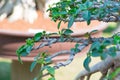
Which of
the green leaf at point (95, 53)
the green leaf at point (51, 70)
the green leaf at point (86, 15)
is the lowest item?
the green leaf at point (51, 70)

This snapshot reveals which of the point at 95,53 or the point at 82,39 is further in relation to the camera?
the point at 82,39

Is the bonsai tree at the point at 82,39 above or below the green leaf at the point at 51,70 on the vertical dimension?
above

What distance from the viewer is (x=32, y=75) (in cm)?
218

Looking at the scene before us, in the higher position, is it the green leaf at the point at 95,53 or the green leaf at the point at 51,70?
the green leaf at the point at 95,53

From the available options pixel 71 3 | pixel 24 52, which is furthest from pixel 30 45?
pixel 71 3

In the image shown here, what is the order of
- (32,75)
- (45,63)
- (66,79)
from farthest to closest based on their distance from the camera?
1. (66,79)
2. (32,75)
3. (45,63)

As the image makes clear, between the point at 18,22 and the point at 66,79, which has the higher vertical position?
the point at 18,22

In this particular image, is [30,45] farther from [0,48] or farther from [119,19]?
[0,48]

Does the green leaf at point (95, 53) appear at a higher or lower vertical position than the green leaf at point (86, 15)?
lower

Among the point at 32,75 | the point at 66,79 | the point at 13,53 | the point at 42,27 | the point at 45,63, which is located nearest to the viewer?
the point at 45,63

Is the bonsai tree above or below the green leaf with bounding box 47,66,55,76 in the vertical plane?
above

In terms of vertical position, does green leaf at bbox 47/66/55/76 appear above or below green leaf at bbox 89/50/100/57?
below

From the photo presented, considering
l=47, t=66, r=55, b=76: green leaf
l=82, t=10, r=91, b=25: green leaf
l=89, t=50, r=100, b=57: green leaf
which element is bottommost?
l=47, t=66, r=55, b=76: green leaf

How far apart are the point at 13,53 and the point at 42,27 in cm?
30
